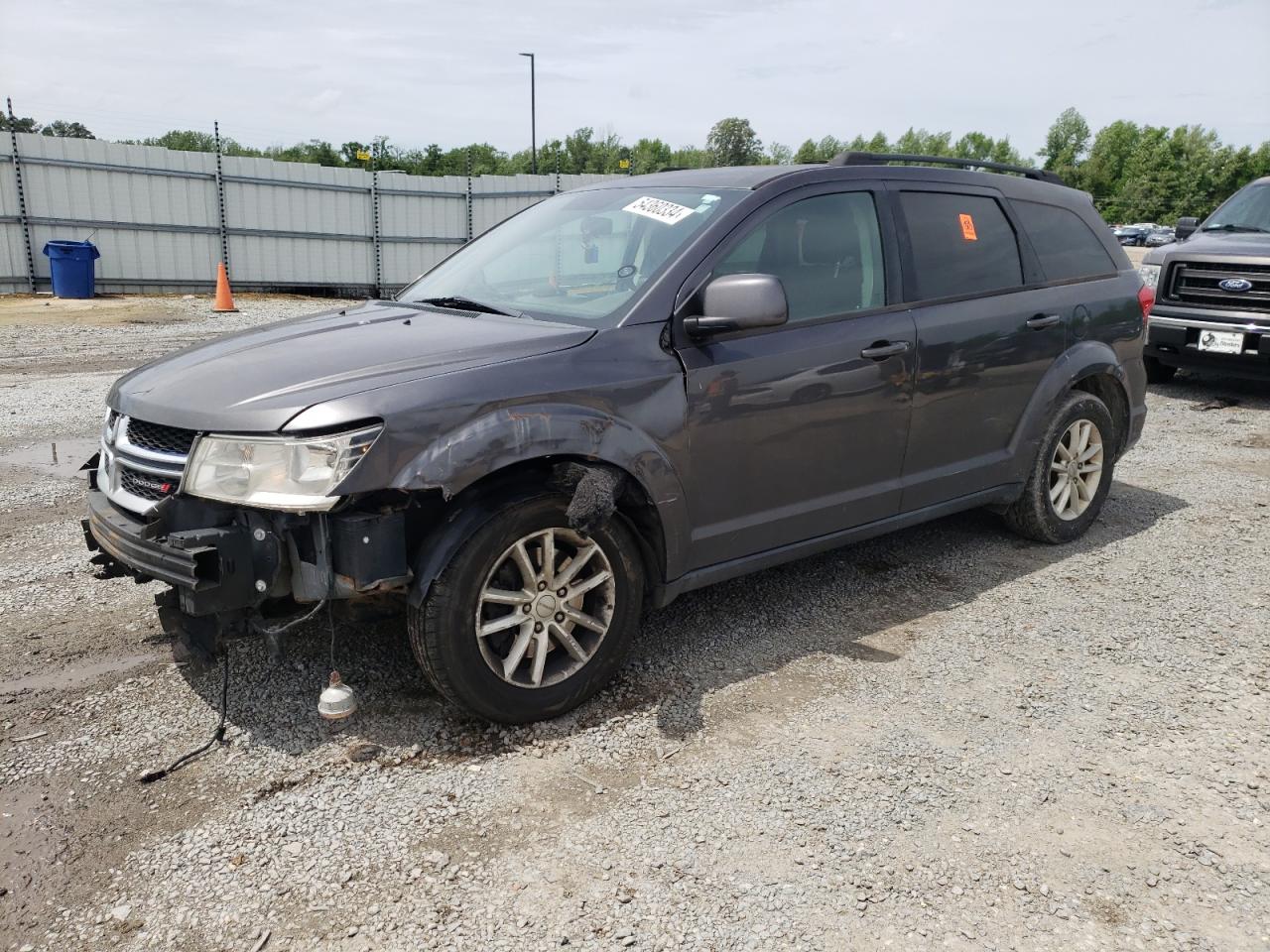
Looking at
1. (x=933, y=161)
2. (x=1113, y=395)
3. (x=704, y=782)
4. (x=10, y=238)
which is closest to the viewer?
(x=704, y=782)

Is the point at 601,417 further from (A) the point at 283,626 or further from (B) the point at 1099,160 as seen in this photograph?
(B) the point at 1099,160

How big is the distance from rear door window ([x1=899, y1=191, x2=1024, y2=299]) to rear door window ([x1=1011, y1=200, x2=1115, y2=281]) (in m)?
0.20

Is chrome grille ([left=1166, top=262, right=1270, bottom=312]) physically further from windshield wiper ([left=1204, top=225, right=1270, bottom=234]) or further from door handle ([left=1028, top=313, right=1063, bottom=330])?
door handle ([left=1028, top=313, right=1063, bottom=330])

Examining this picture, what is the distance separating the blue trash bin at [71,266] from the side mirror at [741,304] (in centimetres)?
1669

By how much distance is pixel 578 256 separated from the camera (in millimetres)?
4000

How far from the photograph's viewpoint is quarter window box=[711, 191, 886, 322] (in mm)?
3783

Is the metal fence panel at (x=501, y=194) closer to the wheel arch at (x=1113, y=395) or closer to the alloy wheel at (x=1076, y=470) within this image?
the wheel arch at (x=1113, y=395)

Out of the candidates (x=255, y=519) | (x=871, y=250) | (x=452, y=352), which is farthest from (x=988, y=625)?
(x=255, y=519)

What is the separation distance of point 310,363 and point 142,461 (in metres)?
0.62

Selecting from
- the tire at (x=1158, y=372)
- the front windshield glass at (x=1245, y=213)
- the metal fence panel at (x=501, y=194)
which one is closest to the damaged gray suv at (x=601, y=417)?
the tire at (x=1158, y=372)

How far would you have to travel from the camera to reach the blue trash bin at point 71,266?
1655 cm

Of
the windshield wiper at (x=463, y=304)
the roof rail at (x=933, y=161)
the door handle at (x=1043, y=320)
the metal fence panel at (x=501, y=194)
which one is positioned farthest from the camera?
the metal fence panel at (x=501, y=194)

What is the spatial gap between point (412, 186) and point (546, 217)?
18.1m

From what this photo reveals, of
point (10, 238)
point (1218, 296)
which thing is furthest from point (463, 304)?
point (10, 238)
